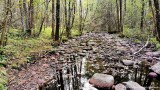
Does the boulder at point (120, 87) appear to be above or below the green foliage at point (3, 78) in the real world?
below

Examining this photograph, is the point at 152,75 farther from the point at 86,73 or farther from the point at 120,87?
the point at 86,73

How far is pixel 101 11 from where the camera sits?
39.7 metres

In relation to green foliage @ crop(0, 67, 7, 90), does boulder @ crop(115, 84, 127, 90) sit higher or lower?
lower

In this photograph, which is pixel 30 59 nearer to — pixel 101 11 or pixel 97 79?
pixel 97 79

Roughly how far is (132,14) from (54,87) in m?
24.2

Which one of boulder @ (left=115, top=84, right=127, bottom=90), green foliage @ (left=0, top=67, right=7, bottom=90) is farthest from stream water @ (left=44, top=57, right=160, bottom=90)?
green foliage @ (left=0, top=67, right=7, bottom=90)

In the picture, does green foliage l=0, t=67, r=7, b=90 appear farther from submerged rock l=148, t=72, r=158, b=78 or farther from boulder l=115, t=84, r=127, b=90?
submerged rock l=148, t=72, r=158, b=78

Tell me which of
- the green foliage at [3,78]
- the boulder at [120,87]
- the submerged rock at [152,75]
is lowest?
the boulder at [120,87]

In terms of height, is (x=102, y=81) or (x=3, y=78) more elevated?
(x=3, y=78)

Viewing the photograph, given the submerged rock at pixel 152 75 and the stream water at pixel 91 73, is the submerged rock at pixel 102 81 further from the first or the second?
the submerged rock at pixel 152 75

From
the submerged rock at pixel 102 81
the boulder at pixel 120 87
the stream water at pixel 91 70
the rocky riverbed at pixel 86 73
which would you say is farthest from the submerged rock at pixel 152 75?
the boulder at pixel 120 87

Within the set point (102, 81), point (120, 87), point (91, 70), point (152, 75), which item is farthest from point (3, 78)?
point (152, 75)

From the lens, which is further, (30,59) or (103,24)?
(103,24)

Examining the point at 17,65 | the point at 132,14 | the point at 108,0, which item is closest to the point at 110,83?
the point at 17,65
